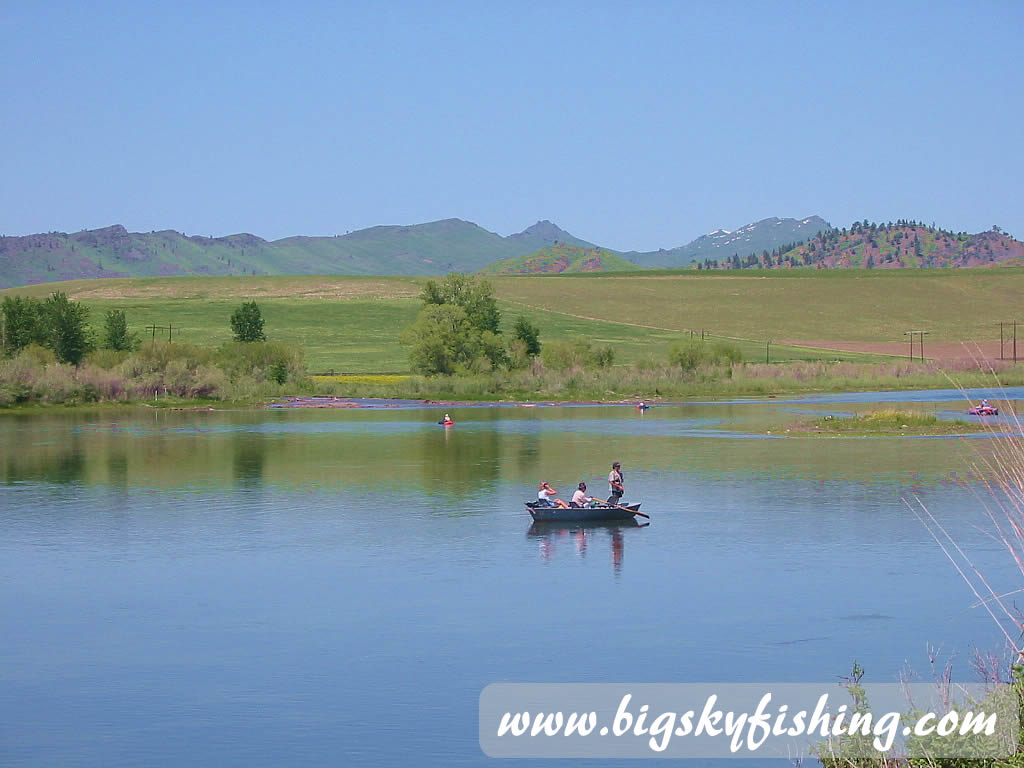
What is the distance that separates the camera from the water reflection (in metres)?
39.4

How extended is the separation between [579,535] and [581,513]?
101 cm

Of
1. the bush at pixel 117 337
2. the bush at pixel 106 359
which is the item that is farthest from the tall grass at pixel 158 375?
the bush at pixel 117 337

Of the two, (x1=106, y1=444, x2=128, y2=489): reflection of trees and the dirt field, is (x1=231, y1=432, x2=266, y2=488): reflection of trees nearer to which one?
(x1=106, y1=444, x2=128, y2=489): reflection of trees

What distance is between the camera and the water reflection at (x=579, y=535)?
39369mm

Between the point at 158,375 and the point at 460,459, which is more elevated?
the point at 158,375

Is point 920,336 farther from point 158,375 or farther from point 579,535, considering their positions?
point 579,535

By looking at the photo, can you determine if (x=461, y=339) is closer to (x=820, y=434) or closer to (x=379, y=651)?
(x=820, y=434)

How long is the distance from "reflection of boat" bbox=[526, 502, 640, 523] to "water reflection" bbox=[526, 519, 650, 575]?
248 millimetres

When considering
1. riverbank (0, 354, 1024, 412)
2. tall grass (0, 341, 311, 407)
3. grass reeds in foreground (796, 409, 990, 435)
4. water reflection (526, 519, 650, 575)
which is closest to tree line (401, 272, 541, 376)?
riverbank (0, 354, 1024, 412)

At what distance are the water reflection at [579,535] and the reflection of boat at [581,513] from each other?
25 cm

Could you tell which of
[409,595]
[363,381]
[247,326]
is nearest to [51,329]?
[247,326]

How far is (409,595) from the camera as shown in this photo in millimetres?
32656

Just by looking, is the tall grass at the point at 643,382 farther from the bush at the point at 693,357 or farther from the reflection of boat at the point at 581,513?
the reflection of boat at the point at 581,513

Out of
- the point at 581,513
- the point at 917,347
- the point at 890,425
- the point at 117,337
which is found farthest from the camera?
the point at 917,347
